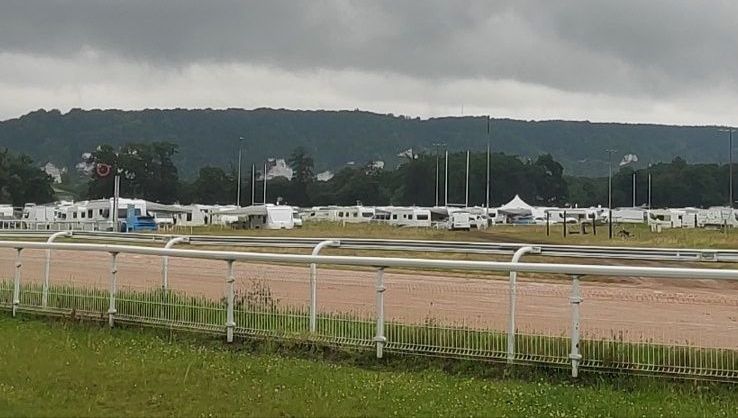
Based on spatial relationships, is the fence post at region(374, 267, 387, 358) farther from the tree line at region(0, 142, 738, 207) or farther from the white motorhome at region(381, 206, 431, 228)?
the tree line at region(0, 142, 738, 207)

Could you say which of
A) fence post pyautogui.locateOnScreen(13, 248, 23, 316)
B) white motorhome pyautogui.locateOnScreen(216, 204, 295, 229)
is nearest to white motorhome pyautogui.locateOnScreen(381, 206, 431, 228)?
white motorhome pyautogui.locateOnScreen(216, 204, 295, 229)

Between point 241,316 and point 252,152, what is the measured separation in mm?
179715

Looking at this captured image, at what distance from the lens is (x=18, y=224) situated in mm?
54000

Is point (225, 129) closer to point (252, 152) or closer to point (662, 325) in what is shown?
point (252, 152)

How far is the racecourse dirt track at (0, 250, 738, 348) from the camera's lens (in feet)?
28.0

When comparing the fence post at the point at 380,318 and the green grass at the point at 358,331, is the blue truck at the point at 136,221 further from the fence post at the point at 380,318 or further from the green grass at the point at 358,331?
the fence post at the point at 380,318

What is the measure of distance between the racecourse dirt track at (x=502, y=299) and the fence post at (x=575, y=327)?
11 cm

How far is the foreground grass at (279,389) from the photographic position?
7.16m

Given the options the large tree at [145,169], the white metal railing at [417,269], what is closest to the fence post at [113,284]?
the white metal railing at [417,269]

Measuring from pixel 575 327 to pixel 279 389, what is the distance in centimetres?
285

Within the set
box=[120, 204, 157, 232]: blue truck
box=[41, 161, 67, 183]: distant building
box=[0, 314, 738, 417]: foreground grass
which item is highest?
box=[41, 161, 67, 183]: distant building

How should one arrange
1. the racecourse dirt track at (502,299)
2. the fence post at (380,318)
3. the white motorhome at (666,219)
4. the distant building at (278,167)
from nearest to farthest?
the racecourse dirt track at (502,299) → the fence post at (380,318) → the white motorhome at (666,219) → the distant building at (278,167)

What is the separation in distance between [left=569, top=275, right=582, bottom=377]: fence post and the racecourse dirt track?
106mm

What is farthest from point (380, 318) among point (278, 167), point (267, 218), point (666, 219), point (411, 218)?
point (278, 167)
